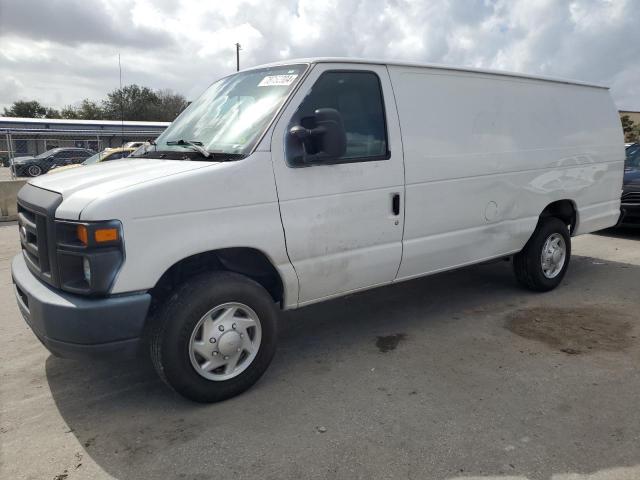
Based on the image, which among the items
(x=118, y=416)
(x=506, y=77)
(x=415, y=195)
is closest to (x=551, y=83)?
(x=506, y=77)

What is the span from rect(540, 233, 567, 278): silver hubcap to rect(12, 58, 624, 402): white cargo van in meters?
0.59

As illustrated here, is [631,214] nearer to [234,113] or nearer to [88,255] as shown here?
[234,113]

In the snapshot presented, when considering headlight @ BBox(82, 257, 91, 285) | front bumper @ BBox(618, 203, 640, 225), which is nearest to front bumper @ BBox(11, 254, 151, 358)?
headlight @ BBox(82, 257, 91, 285)

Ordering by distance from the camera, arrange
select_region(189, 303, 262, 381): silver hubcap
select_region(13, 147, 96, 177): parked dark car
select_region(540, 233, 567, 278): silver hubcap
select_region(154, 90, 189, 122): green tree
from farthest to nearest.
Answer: select_region(154, 90, 189, 122): green tree < select_region(13, 147, 96, 177): parked dark car < select_region(540, 233, 567, 278): silver hubcap < select_region(189, 303, 262, 381): silver hubcap

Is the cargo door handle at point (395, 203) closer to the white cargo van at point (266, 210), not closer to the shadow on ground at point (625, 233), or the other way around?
the white cargo van at point (266, 210)

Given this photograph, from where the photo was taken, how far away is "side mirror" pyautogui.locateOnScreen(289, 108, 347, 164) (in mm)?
3389

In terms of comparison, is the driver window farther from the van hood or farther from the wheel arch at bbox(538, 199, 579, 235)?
the wheel arch at bbox(538, 199, 579, 235)

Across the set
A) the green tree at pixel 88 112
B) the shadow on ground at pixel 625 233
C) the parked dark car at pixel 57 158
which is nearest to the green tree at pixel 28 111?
the green tree at pixel 88 112

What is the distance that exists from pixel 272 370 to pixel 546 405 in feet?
6.14

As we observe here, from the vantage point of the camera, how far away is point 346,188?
3738 millimetres

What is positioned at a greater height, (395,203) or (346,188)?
(346,188)

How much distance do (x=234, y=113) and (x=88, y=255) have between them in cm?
151

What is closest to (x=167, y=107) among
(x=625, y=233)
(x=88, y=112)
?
(x=88, y=112)

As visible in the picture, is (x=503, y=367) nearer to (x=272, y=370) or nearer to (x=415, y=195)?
(x=415, y=195)
